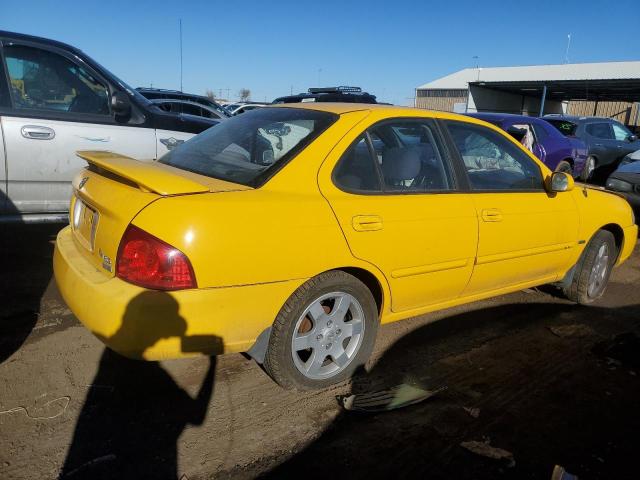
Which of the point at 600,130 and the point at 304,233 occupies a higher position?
the point at 600,130

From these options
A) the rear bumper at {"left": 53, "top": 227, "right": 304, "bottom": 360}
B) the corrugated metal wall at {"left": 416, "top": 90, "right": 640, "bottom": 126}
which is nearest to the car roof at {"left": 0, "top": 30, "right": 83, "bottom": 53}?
the rear bumper at {"left": 53, "top": 227, "right": 304, "bottom": 360}

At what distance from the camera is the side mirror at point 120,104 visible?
4762 millimetres

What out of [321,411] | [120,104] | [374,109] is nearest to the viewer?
[321,411]

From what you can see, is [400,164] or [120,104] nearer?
[400,164]

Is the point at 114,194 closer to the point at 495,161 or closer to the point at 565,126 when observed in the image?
the point at 495,161

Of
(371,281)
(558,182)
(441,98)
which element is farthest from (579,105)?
(371,281)

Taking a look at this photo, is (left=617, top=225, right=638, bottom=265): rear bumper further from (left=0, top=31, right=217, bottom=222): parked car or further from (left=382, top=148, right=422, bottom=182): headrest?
(left=0, top=31, right=217, bottom=222): parked car

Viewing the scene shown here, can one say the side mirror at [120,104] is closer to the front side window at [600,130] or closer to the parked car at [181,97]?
the parked car at [181,97]

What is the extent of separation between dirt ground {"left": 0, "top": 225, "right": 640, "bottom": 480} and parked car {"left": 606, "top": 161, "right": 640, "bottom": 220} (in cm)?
419

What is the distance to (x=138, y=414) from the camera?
261cm

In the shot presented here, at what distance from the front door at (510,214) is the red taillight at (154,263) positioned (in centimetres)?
196

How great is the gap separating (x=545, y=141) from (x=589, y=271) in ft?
18.6

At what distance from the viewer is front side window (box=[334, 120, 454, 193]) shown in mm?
2938

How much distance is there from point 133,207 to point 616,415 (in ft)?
9.06
